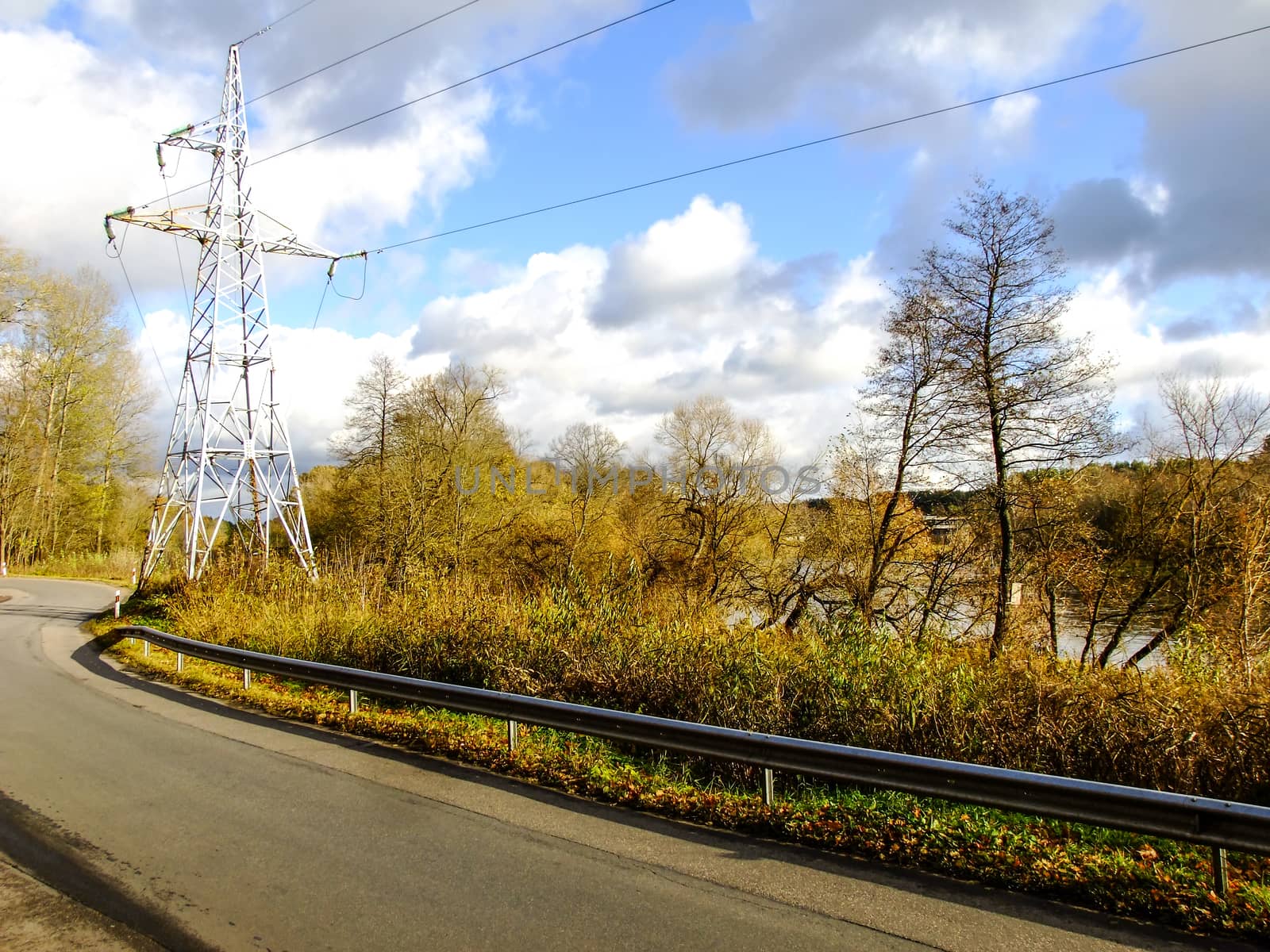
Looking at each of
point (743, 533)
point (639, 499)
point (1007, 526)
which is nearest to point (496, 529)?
point (639, 499)

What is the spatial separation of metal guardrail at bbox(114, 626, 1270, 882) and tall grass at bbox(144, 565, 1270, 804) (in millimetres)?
1395

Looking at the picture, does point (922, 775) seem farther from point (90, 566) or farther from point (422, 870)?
point (90, 566)

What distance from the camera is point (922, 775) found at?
512 cm

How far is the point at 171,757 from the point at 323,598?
7.47m

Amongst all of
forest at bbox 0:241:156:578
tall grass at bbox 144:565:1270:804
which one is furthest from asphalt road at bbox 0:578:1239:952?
forest at bbox 0:241:156:578

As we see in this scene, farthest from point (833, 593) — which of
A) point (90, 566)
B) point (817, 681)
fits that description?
point (90, 566)

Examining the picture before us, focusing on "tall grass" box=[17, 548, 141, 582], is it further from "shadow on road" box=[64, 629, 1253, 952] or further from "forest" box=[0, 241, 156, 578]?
"shadow on road" box=[64, 629, 1253, 952]

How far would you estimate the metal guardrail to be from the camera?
4246mm

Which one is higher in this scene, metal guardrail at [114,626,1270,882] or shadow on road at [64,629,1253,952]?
metal guardrail at [114,626,1270,882]

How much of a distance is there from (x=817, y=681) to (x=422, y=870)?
14.6 ft

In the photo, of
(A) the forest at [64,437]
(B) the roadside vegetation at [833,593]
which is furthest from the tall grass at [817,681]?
(A) the forest at [64,437]

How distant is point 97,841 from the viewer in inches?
210

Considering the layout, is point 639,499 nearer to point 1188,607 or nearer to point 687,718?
point 1188,607

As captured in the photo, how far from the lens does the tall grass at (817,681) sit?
6.39 meters
